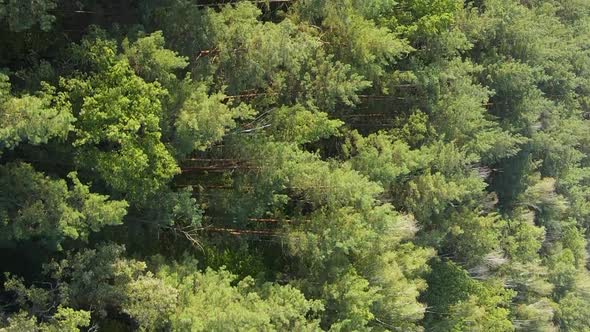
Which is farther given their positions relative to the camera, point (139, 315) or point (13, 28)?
point (139, 315)

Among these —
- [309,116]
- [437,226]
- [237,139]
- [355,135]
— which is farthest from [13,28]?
[437,226]

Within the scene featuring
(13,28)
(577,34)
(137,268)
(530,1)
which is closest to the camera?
(13,28)

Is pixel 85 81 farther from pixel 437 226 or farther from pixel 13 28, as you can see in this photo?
pixel 437 226

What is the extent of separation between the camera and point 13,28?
15.3m

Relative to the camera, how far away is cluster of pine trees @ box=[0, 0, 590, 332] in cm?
1636

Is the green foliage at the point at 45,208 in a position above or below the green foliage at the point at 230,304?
above

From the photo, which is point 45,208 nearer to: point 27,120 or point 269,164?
point 27,120

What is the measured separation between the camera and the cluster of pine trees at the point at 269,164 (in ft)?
53.7

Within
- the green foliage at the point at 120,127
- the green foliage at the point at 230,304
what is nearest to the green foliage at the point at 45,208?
the green foliage at the point at 120,127

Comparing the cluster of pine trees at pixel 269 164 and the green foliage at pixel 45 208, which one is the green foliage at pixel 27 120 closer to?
the cluster of pine trees at pixel 269 164

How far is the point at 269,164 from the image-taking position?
20.8 meters

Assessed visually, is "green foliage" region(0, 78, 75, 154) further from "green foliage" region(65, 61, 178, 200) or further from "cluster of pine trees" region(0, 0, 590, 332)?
"green foliage" region(65, 61, 178, 200)

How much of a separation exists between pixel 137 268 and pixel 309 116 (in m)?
8.09

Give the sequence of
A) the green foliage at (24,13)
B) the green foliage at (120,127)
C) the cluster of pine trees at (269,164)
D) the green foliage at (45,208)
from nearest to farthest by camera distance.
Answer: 1. the green foliage at (24,13)
2. the green foliage at (45,208)
3. the green foliage at (120,127)
4. the cluster of pine trees at (269,164)
